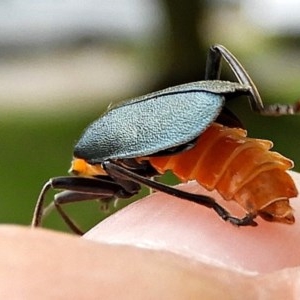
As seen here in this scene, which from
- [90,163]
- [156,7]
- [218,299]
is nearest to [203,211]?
[90,163]

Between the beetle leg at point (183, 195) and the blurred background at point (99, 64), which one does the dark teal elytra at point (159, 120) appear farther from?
the blurred background at point (99, 64)

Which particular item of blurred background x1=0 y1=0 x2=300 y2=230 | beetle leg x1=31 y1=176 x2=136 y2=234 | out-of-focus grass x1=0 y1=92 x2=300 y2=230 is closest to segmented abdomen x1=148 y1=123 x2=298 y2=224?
beetle leg x1=31 y1=176 x2=136 y2=234

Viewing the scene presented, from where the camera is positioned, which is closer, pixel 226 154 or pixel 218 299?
pixel 218 299

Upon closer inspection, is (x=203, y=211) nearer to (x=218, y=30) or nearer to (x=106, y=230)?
(x=106, y=230)

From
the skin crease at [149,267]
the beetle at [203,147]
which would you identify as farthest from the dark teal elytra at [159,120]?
the skin crease at [149,267]

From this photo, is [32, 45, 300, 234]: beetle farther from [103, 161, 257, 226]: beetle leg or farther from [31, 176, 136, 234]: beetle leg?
[31, 176, 136, 234]: beetle leg

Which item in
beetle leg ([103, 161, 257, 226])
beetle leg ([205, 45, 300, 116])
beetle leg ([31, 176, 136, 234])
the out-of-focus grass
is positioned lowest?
the out-of-focus grass
